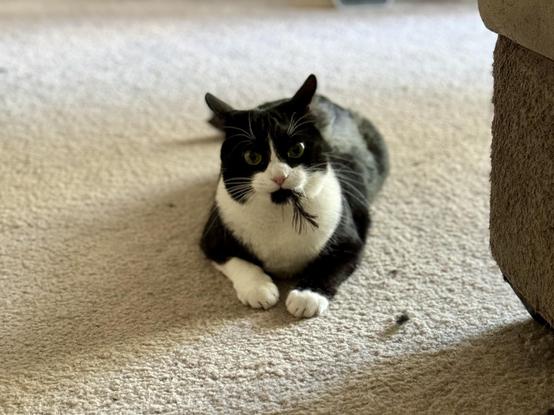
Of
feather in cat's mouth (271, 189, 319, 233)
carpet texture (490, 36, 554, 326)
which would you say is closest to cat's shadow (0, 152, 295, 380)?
feather in cat's mouth (271, 189, 319, 233)

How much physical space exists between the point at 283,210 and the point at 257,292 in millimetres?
143

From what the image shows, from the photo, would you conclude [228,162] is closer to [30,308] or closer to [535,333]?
[30,308]

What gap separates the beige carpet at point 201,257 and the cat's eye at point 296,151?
0.84 feet

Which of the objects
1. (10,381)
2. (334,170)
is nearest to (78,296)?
(10,381)

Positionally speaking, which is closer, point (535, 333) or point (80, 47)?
point (535, 333)

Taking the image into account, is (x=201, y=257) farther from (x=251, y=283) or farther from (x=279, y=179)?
(x=279, y=179)

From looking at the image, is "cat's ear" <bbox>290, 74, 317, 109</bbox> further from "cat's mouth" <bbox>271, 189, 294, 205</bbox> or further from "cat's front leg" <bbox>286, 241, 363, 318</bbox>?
"cat's front leg" <bbox>286, 241, 363, 318</bbox>

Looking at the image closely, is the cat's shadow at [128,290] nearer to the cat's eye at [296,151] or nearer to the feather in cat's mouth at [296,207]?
the feather in cat's mouth at [296,207]

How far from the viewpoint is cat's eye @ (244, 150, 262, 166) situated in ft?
3.85

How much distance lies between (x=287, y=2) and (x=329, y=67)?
0.80 meters

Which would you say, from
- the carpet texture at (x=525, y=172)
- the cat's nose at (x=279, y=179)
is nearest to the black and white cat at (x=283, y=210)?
the cat's nose at (x=279, y=179)

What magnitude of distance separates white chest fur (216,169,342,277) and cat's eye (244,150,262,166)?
0.25ft

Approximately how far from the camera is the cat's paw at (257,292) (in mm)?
1227

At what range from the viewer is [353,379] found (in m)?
1.06
